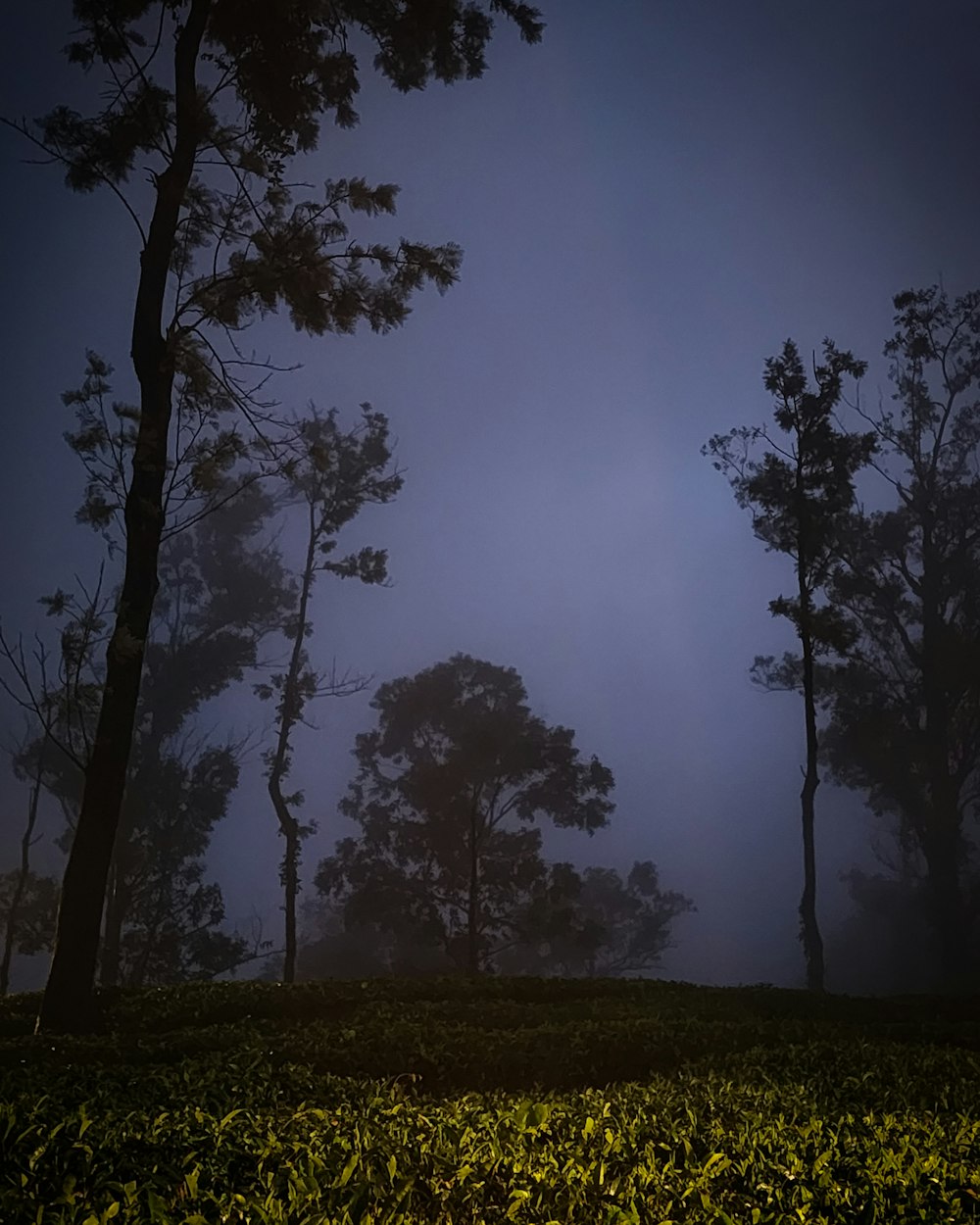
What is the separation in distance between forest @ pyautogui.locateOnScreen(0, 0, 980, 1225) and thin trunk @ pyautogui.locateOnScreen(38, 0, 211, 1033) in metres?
0.04

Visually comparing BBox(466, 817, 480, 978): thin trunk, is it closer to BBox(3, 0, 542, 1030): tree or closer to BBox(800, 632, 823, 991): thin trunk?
BBox(800, 632, 823, 991): thin trunk

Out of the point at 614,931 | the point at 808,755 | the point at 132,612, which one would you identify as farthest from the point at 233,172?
the point at 614,931

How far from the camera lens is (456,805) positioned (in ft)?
92.3

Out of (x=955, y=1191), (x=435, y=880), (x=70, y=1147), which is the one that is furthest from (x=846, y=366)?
(x=70, y=1147)

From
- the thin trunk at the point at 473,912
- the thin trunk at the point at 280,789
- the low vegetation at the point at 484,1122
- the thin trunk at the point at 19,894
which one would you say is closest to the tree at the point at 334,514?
the thin trunk at the point at 280,789

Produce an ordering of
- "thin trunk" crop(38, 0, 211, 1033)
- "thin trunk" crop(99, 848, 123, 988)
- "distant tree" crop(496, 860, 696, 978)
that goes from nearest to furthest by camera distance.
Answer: "thin trunk" crop(38, 0, 211, 1033) < "thin trunk" crop(99, 848, 123, 988) < "distant tree" crop(496, 860, 696, 978)

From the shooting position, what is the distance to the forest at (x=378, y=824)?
346 cm

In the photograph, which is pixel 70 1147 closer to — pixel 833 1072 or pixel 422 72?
pixel 833 1072

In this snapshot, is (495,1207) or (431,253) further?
(431,253)

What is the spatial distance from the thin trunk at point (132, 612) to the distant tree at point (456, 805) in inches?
644

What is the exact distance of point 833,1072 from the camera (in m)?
6.26

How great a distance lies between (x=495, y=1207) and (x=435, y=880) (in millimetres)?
24536

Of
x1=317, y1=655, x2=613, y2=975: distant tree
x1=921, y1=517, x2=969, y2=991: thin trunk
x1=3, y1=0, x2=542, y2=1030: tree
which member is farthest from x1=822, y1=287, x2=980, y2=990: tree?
x1=3, y1=0, x2=542, y2=1030: tree

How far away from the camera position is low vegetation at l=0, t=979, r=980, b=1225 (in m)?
3.06
